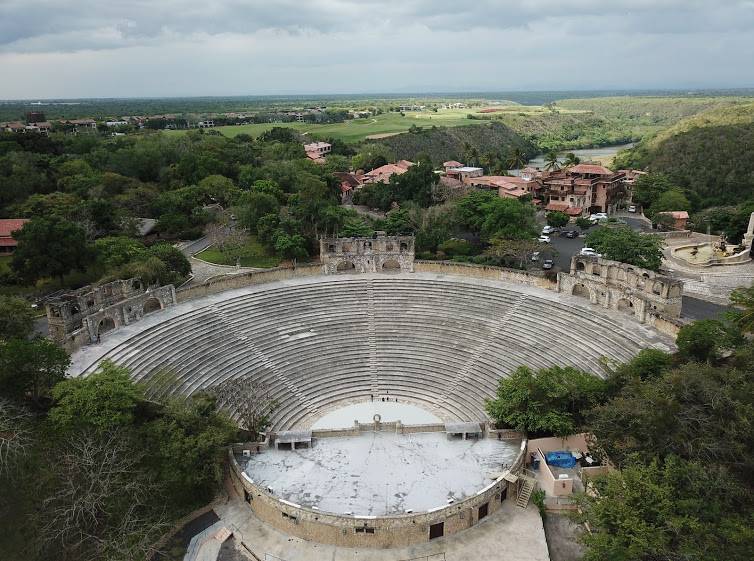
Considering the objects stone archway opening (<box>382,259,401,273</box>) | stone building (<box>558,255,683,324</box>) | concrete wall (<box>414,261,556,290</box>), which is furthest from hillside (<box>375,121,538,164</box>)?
stone building (<box>558,255,683,324</box>)

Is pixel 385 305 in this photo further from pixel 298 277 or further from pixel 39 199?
pixel 39 199

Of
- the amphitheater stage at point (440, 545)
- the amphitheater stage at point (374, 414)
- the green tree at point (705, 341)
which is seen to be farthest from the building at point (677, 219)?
the amphitheater stage at point (440, 545)

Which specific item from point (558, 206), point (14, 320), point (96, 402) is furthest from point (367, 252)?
point (558, 206)

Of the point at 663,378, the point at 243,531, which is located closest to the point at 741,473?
the point at 663,378

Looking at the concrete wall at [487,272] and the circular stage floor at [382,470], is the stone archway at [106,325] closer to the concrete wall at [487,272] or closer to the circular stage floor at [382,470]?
the circular stage floor at [382,470]

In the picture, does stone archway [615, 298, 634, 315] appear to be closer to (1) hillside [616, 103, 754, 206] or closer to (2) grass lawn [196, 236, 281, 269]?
(2) grass lawn [196, 236, 281, 269]

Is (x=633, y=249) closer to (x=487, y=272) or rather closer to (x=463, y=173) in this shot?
(x=487, y=272)
